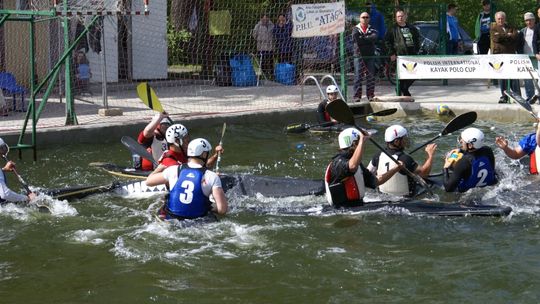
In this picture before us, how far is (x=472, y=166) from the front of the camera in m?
10.6

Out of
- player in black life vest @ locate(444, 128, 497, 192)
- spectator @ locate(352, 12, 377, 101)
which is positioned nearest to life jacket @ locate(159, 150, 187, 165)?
player in black life vest @ locate(444, 128, 497, 192)

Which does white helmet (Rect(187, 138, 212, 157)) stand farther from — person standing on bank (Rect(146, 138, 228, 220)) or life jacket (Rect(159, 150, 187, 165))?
life jacket (Rect(159, 150, 187, 165))

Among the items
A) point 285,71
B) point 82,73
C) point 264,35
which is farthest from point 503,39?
point 82,73

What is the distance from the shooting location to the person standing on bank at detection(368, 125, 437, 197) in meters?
10.5

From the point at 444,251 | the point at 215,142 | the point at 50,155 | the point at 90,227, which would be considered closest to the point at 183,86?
the point at 215,142

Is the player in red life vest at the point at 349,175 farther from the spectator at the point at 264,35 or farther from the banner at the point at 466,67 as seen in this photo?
the spectator at the point at 264,35

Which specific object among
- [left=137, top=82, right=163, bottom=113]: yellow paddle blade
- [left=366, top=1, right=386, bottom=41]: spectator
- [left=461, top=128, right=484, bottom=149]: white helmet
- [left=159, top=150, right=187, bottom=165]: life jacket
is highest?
[left=366, top=1, right=386, bottom=41]: spectator

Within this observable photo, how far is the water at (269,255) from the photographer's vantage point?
26.5ft

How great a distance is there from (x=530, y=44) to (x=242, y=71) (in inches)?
239

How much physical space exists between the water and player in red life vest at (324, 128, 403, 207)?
0.67 feet

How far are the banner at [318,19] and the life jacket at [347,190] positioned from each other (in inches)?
328

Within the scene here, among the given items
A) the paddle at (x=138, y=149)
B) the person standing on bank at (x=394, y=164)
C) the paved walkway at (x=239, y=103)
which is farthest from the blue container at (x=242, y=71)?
the person standing on bank at (x=394, y=164)

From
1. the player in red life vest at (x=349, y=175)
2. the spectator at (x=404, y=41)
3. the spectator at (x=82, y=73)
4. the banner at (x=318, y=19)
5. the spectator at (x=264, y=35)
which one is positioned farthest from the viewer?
the spectator at (x=264, y=35)

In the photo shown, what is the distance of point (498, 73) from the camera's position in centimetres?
1808
